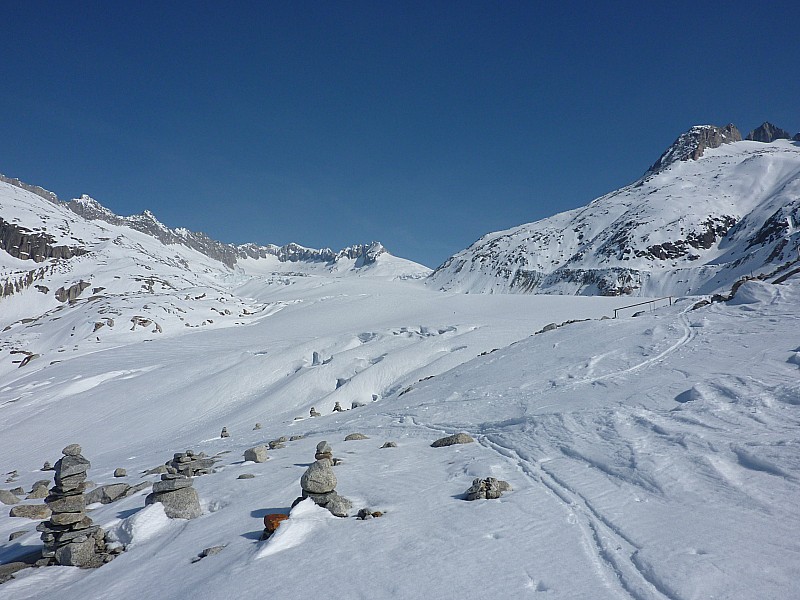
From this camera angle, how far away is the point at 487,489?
786 cm

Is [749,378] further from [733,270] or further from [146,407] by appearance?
[733,270]

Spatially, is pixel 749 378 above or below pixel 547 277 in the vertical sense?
below

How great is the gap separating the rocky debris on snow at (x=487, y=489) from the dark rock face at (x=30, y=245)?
518 ft

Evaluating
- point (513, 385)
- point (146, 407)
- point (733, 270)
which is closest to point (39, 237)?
point (146, 407)

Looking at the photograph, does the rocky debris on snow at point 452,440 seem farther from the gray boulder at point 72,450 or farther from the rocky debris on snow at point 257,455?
the gray boulder at point 72,450

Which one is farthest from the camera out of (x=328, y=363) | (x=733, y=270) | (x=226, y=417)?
(x=733, y=270)

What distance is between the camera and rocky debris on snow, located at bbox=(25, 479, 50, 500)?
15873mm

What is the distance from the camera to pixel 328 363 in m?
31.1

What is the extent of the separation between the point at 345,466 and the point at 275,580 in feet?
19.0

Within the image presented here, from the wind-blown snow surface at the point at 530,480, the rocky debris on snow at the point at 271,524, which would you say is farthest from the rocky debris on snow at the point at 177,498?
the rocky debris on snow at the point at 271,524

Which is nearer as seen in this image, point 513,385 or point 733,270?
point 513,385

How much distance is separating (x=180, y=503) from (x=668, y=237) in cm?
13629

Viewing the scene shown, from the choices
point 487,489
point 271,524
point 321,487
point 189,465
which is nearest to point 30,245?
point 189,465

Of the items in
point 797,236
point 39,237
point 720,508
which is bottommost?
point 720,508
